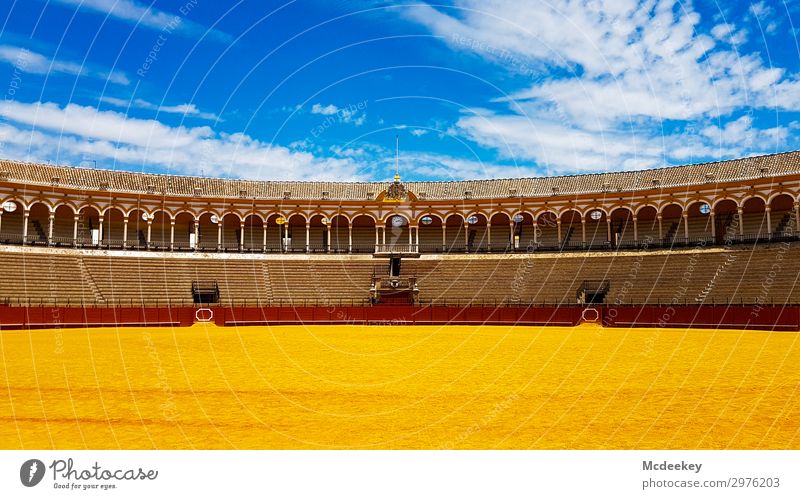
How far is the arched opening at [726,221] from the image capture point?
128ft

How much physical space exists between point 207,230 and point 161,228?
3638 millimetres

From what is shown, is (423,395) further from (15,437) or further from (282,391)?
(15,437)

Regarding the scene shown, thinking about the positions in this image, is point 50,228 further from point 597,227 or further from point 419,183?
point 597,227

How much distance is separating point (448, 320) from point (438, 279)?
612 centimetres

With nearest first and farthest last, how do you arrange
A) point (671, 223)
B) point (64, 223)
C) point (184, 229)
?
point (64, 223) → point (671, 223) → point (184, 229)

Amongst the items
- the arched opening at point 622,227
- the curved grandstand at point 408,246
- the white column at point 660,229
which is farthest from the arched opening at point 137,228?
the white column at point 660,229

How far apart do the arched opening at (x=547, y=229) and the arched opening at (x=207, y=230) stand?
87.3 ft

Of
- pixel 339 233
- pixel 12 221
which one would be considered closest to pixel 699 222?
pixel 339 233

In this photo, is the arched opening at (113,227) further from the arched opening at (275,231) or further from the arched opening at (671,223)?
the arched opening at (671,223)

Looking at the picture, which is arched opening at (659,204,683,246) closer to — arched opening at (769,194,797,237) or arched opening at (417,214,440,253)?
arched opening at (769,194,797,237)

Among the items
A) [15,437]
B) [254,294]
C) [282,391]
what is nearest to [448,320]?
[254,294]

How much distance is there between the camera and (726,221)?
131ft

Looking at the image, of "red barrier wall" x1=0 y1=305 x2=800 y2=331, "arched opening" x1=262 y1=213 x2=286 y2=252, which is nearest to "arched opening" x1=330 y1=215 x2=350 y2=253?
"arched opening" x1=262 y1=213 x2=286 y2=252

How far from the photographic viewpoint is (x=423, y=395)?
10977 mm
